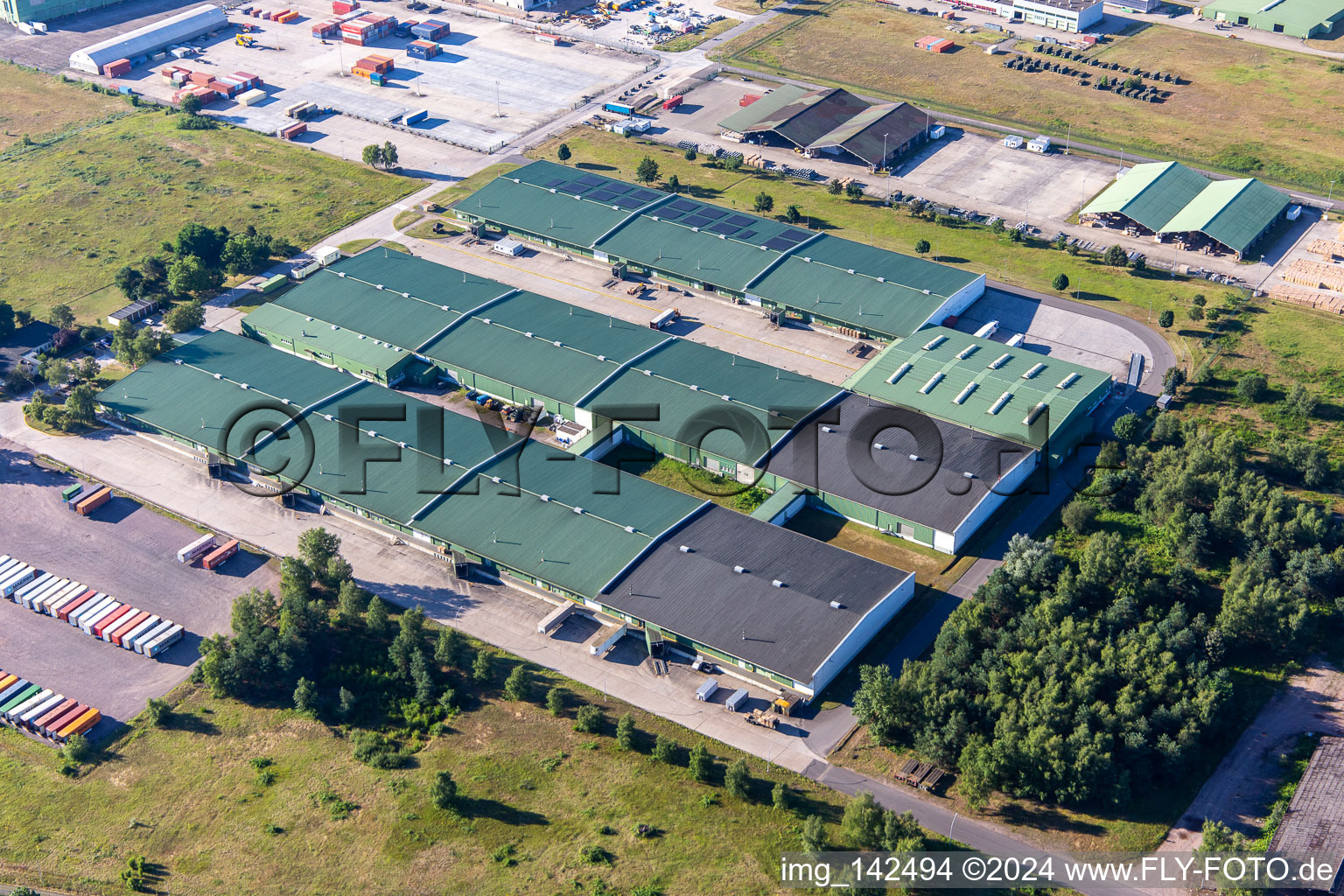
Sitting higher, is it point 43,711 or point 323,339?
point 323,339

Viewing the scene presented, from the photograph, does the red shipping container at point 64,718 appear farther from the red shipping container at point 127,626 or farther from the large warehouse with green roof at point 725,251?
the large warehouse with green roof at point 725,251

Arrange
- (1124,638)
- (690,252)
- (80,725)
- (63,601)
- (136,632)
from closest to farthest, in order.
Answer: (80,725) < (1124,638) < (136,632) < (63,601) < (690,252)

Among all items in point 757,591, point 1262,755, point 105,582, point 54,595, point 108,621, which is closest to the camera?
point 1262,755

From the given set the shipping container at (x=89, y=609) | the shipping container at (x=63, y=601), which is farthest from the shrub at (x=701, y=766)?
the shipping container at (x=63, y=601)

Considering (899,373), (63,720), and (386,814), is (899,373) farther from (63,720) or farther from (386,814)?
(63,720)

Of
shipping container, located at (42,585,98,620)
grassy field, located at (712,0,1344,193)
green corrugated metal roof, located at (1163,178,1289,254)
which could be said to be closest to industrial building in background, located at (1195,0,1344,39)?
grassy field, located at (712,0,1344,193)

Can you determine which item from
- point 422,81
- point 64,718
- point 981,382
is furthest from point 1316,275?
point 64,718

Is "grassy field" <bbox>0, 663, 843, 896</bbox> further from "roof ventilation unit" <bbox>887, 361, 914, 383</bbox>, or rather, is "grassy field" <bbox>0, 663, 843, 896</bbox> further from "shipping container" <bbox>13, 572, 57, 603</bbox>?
"roof ventilation unit" <bbox>887, 361, 914, 383</bbox>

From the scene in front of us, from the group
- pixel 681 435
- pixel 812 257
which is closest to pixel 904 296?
pixel 812 257
